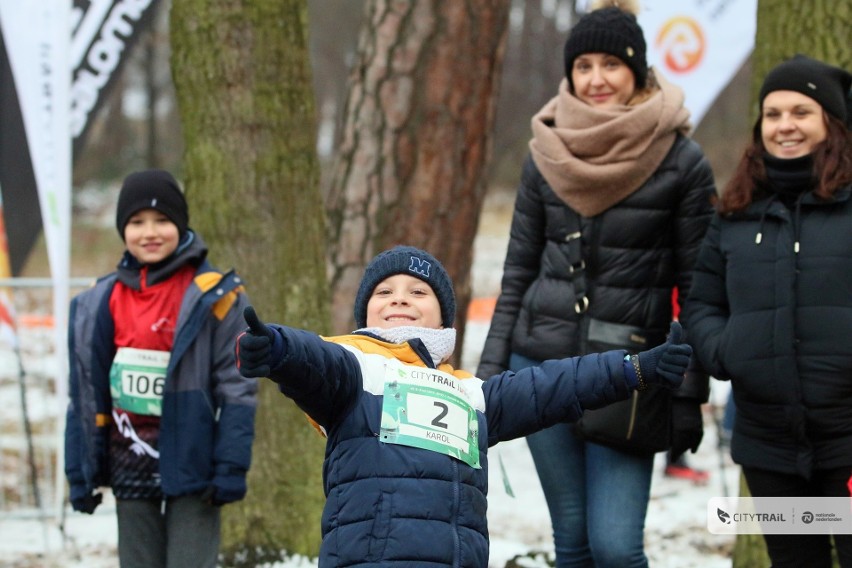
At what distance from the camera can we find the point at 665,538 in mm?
5883

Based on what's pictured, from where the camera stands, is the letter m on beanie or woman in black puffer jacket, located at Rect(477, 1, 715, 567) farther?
woman in black puffer jacket, located at Rect(477, 1, 715, 567)

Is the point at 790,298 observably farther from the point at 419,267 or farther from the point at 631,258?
the point at 419,267

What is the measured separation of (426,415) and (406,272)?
41 centimetres

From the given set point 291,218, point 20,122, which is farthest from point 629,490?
point 20,122

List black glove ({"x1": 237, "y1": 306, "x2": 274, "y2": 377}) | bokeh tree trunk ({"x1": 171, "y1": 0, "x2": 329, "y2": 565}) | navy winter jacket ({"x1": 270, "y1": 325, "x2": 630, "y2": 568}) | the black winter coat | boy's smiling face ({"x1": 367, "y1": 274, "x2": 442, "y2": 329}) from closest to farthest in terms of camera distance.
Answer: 1. black glove ({"x1": 237, "y1": 306, "x2": 274, "y2": 377})
2. navy winter jacket ({"x1": 270, "y1": 325, "x2": 630, "y2": 568})
3. boy's smiling face ({"x1": 367, "y1": 274, "x2": 442, "y2": 329})
4. the black winter coat
5. bokeh tree trunk ({"x1": 171, "y1": 0, "x2": 329, "y2": 565})

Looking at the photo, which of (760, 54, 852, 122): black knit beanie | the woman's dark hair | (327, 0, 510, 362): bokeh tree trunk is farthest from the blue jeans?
(327, 0, 510, 362): bokeh tree trunk

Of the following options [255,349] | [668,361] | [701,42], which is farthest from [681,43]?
[255,349]

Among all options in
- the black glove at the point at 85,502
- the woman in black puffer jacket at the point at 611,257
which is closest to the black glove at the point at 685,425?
the woman in black puffer jacket at the point at 611,257

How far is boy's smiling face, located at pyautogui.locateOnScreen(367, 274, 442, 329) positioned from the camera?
2910 millimetres

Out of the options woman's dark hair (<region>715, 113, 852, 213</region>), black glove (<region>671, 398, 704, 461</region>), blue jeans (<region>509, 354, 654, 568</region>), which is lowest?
blue jeans (<region>509, 354, 654, 568</region>)

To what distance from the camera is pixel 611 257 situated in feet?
11.8

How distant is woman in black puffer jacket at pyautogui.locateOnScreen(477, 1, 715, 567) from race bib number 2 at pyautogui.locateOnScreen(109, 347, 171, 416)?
1.07 m

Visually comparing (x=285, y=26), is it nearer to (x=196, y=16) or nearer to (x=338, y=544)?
(x=196, y=16)

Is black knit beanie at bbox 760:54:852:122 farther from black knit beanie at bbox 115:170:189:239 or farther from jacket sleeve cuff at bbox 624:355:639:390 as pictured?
black knit beanie at bbox 115:170:189:239
